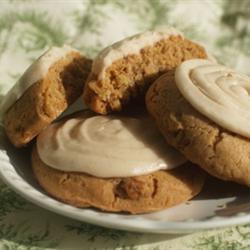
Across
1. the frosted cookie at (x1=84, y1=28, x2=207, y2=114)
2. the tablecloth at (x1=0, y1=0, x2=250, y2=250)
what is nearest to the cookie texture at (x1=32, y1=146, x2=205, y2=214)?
the frosted cookie at (x1=84, y1=28, x2=207, y2=114)

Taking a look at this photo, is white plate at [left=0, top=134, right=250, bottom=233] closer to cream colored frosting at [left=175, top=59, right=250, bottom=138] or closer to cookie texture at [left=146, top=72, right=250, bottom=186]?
cookie texture at [left=146, top=72, right=250, bottom=186]

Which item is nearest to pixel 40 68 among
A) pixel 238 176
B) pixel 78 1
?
pixel 238 176

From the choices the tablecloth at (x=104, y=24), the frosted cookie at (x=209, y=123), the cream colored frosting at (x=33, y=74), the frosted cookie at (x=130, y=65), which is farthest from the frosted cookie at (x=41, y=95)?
the tablecloth at (x=104, y=24)

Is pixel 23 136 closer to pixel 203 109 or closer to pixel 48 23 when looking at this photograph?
pixel 203 109

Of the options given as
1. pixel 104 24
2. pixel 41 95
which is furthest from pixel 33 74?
pixel 104 24

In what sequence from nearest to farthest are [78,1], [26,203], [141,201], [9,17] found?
[141,201] < [26,203] < [9,17] < [78,1]

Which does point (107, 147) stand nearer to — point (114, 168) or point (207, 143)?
point (114, 168)
